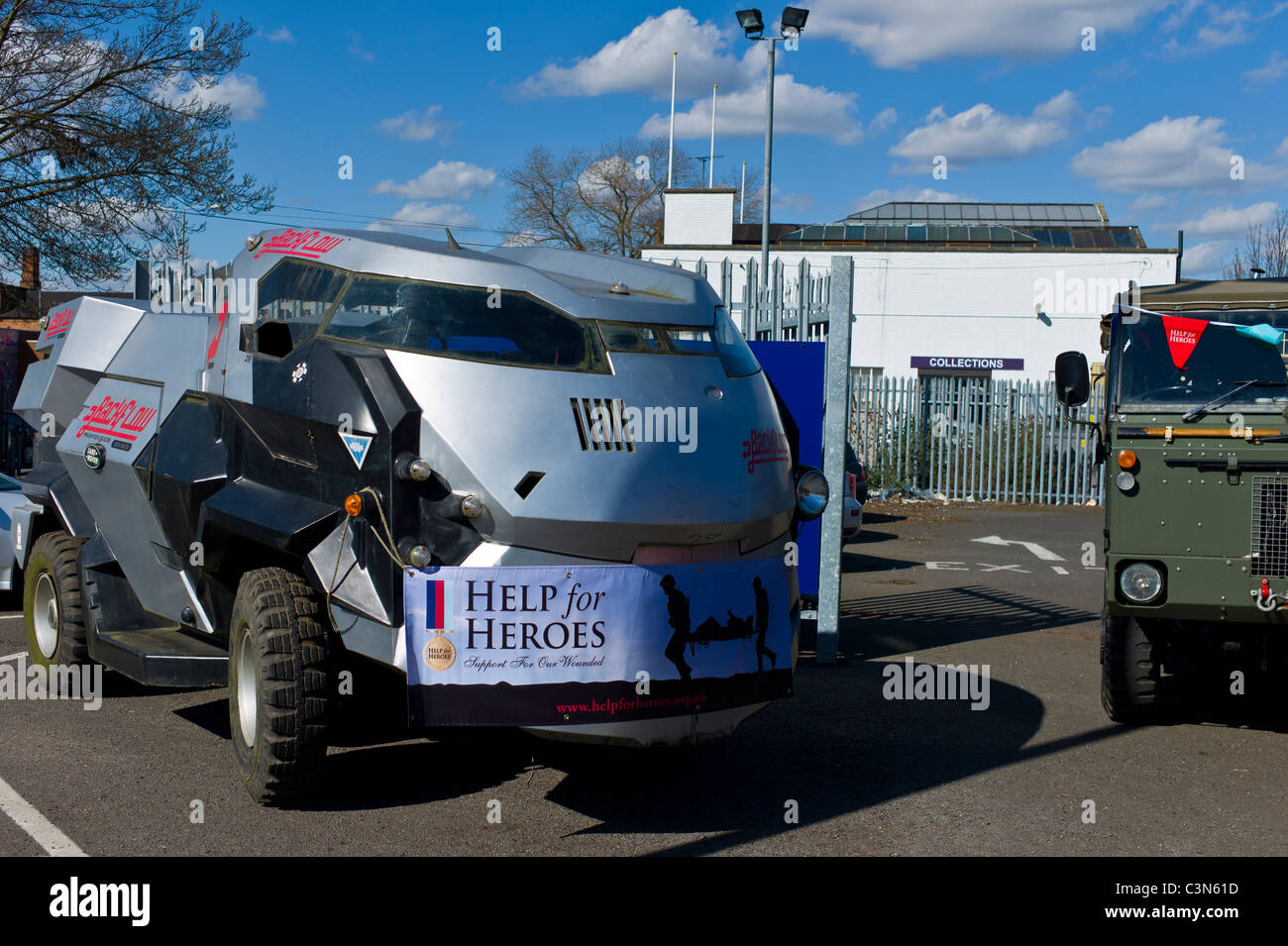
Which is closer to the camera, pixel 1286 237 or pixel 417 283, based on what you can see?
pixel 417 283

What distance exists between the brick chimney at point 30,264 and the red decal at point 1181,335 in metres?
17.0

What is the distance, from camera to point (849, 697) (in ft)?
26.5

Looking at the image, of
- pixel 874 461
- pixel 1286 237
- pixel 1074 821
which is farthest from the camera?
pixel 1286 237

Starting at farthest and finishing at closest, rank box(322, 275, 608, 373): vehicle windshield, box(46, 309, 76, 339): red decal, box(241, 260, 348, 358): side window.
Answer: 1. box(46, 309, 76, 339): red decal
2. box(241, 260, 348, 358): side window
3. box(322, 275, 608, 373): vehicle windshield

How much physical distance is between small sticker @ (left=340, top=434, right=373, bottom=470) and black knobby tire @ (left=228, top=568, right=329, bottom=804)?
0.76 metres

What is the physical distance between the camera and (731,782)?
6.18 m

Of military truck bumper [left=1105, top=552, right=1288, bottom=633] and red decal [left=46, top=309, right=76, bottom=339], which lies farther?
red decal [left=46, top=309, right=76, bottom=339]

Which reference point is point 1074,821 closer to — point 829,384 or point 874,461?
point 829,384

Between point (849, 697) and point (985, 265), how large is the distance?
3209 cm

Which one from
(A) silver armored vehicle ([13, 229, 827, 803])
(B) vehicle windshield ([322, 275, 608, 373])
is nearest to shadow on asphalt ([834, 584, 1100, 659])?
(A) silver armored vehicle ([13, 229, 827, 803])

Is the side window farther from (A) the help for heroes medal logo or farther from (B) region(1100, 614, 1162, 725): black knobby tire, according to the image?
(B) region(1100, 614, 1162, 725): black knobby tire

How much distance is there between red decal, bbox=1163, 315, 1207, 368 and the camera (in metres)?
7.23

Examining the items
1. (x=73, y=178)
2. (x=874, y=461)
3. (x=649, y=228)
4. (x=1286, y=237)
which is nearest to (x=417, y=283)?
(x=73, y=178)

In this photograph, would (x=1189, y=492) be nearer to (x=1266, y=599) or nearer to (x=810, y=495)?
(x=1266, y=599)
